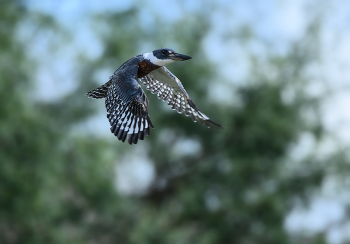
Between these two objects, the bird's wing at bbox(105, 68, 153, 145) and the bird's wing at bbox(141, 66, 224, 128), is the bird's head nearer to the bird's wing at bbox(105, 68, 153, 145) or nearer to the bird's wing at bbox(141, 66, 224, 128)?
the bird's wing at bbox(105, 68, 153, 145)

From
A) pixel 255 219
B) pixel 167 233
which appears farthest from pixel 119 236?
pixel 255 219

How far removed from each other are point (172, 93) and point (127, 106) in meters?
0.99

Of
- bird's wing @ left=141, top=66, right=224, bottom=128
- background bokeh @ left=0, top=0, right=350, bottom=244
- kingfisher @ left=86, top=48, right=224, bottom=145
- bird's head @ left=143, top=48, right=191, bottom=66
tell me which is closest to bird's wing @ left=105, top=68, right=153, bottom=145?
kingfisher @ left=86, top=48, right=224, bottom=145

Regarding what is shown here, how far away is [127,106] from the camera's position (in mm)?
3229

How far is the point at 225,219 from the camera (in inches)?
672

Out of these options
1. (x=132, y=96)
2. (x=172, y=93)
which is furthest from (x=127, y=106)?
(x=172, y=93)

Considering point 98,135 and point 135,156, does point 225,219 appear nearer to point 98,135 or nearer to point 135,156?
point 135,156

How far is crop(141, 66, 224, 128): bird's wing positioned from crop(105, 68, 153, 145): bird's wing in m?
0.72

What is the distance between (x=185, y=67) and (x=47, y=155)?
4.82 meters

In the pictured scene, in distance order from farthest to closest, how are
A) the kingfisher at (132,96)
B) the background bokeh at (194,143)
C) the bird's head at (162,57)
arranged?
1. the background bokeh at (194,143)
2. the bird's head at (162,57)
3. the kingfisher at (132,96)

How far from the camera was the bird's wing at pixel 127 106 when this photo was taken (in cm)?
308

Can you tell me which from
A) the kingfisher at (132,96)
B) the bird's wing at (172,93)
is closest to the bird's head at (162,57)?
the kingfisher at (132,96)

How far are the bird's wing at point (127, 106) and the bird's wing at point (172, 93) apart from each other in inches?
28.3

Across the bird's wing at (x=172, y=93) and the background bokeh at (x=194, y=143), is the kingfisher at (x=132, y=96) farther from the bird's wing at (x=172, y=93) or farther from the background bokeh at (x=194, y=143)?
the background bokeh at (x=194, y=143)
